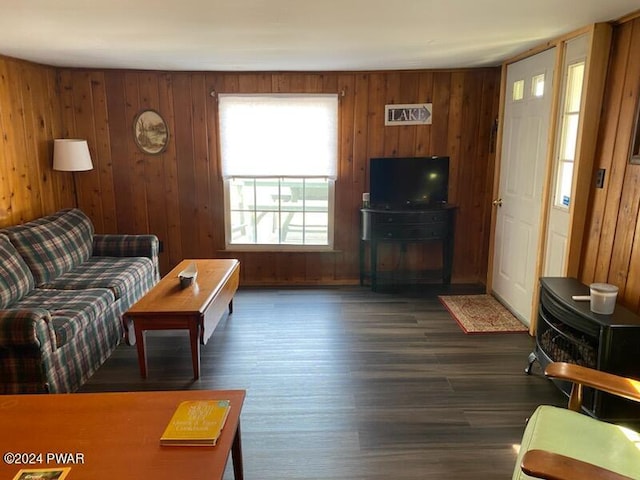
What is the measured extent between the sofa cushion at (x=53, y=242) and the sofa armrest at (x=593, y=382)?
3.42 m

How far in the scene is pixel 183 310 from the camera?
9.35ft

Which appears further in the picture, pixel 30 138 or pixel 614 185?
pixel 30 138

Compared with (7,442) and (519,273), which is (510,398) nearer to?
(519,273)

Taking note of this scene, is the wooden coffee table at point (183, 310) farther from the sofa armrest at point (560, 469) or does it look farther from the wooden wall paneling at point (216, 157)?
the sofa armrest at point (560, 469)

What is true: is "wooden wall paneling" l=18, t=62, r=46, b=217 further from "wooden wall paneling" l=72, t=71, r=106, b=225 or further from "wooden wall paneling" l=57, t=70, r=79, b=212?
"wooden wall paneling" l=72, t=71, r=106, b=225

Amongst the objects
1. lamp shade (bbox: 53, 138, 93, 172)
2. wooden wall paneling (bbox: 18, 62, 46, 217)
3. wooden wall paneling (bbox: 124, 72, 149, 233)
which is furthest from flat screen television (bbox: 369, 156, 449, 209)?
wooden wall paneling (bbox: 18, 62, 46, 217)

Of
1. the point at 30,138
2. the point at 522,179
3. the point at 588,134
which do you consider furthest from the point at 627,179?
the point at 30,138

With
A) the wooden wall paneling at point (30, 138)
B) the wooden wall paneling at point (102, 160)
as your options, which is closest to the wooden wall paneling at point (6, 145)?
the wooden wall paneling at point (30, 138)

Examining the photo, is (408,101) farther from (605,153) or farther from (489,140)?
(605,153)

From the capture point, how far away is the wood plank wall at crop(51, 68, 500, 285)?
4500 mm

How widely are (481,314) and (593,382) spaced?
2.27 m

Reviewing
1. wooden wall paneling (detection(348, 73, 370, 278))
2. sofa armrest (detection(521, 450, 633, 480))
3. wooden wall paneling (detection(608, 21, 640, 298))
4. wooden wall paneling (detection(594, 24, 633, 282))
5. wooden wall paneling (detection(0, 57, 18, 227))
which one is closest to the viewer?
sofa armrest (detection(521, 450, 633, 480))

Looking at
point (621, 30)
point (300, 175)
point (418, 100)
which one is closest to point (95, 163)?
point (300, 175)

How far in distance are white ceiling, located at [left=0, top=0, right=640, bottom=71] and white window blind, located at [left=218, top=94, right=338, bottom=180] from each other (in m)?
0.52
